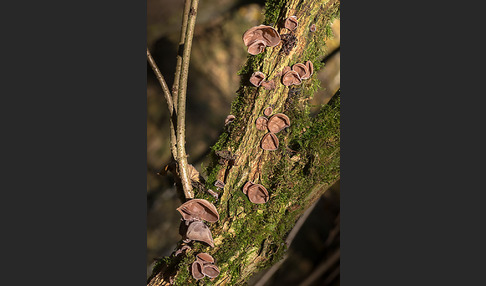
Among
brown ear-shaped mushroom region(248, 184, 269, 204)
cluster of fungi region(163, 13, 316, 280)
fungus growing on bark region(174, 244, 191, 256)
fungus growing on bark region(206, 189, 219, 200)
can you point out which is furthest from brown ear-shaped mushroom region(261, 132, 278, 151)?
fungus growing on bark region(174, 244, 191, 256)

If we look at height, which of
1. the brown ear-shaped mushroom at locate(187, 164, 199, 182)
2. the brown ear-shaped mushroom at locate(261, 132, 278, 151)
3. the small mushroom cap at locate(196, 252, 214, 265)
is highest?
the brown ear-shaped mushroom at locate(187, 164, 199, 182)

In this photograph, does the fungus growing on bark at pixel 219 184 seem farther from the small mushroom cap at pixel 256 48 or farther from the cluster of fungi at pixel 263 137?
the small mushroom cap at pixel 256 48

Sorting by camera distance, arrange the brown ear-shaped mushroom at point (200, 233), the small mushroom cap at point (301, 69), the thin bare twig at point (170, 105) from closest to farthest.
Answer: the brown ear-shaped mushroom at point (200, 233) → the small mushroom cap at point (301, 69) → the thin bare twig at point (170, 105)

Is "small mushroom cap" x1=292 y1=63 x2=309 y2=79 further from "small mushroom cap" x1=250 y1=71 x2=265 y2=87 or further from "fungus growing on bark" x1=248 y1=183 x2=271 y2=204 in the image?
"fungus growing on bark" x1=248 y1=183 x2=271 y2=204

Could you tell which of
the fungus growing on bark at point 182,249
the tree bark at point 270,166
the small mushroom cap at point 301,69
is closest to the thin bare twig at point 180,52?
the tree bark at point 270,166

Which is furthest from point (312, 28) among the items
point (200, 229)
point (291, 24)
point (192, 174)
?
point (200, 229)

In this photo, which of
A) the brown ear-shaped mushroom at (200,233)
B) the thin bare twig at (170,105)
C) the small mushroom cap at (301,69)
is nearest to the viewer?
the brown ear-shaped mushroom at (200,233)

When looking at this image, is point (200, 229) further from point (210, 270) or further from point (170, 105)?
point (170, 105)

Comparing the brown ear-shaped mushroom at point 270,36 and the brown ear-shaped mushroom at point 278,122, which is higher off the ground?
the brown ear-shaped mushroom at point 270,36
